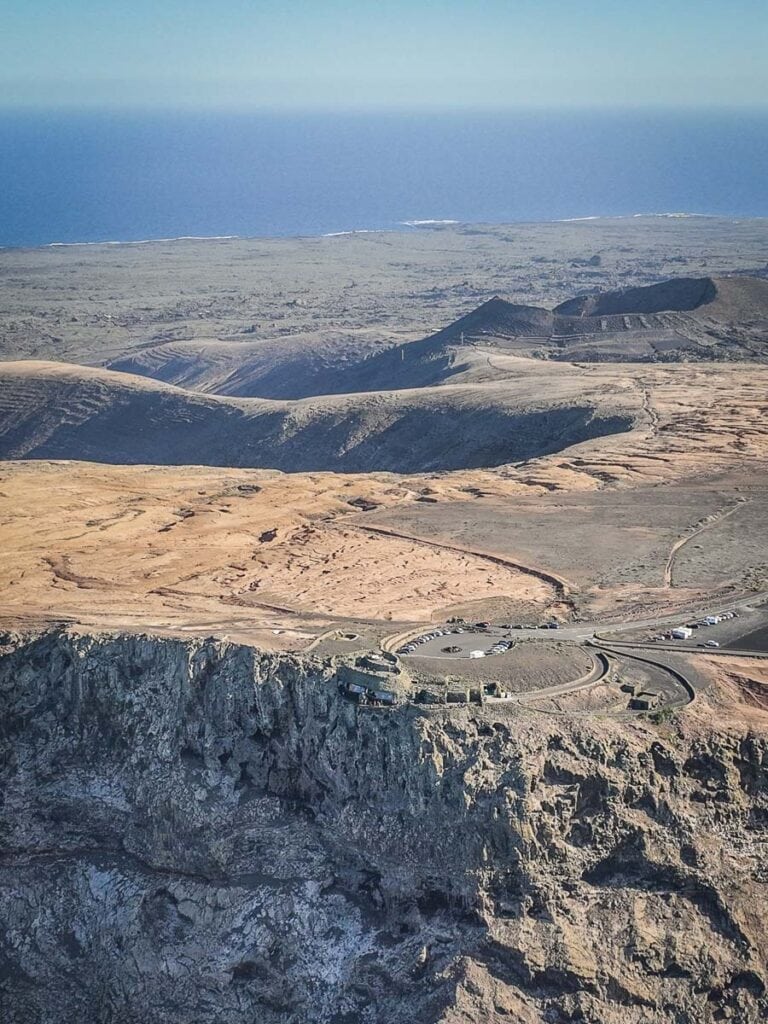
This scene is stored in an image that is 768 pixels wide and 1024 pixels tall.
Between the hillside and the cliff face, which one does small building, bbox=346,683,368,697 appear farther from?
the hillside

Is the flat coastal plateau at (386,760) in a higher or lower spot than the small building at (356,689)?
→ lower

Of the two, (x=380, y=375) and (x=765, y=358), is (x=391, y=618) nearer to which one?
(x=765, y=358)

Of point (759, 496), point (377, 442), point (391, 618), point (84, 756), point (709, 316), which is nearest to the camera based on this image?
point (84, 756)

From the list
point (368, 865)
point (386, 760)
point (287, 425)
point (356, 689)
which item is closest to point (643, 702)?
point (386, 760)

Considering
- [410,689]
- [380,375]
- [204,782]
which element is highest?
[410,689]

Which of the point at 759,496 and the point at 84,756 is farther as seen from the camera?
the point at 759,496

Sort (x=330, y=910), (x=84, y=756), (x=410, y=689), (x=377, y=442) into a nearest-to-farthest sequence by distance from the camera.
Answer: (x=330, y=910)
(x=410, y=689)
(x=84, y=756)
(x=377, y=442)

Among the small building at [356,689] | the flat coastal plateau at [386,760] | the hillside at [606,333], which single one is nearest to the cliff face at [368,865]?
the flat coastal plateau at [386,760]

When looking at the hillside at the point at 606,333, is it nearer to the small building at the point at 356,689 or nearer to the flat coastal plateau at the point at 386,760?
the flat coastal plateau at the point at 386,760

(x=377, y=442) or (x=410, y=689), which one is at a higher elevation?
(x=410, y=689)

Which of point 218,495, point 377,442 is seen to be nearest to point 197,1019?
point 218,495
